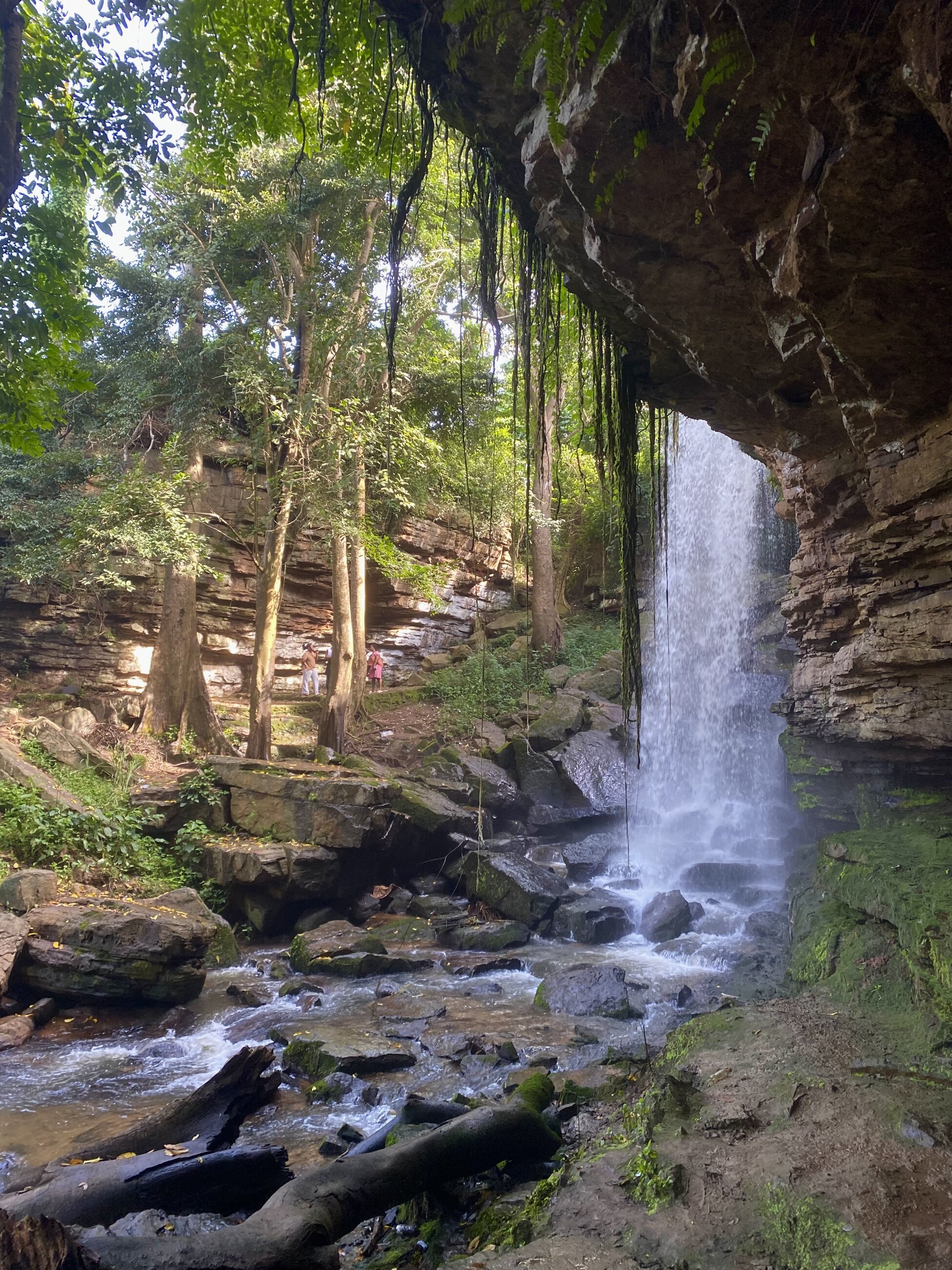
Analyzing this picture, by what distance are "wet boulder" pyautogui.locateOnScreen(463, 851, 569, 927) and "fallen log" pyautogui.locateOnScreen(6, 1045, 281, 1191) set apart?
6.03 m

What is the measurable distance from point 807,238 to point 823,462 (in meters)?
4.06

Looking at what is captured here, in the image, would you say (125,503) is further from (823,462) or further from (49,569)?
(823,462)

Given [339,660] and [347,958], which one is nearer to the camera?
[347,958]

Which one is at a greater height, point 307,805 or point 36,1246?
point 307,805

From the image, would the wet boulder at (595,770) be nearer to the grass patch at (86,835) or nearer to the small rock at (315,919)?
the small rock at (315,919)

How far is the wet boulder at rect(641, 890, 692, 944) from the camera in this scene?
973cm

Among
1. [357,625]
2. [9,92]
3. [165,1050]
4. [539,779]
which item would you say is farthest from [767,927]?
[357,625]

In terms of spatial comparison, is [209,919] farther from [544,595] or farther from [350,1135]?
[544,595]

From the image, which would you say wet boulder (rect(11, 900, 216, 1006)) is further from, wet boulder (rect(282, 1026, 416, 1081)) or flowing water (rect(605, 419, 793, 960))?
flowing water (rect(605, 419, 793, 960))

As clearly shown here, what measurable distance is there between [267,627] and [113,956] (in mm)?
7117

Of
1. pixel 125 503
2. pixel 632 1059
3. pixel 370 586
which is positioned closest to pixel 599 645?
pixel 370 586

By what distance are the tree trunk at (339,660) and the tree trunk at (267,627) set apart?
1.42 m

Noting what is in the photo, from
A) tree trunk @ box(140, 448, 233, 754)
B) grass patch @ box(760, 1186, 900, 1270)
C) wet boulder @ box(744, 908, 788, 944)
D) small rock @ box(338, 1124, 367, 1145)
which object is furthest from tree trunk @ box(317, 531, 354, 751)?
grass patch @ box(760, 1186, 900, 1270)

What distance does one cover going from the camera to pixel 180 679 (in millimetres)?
14438
